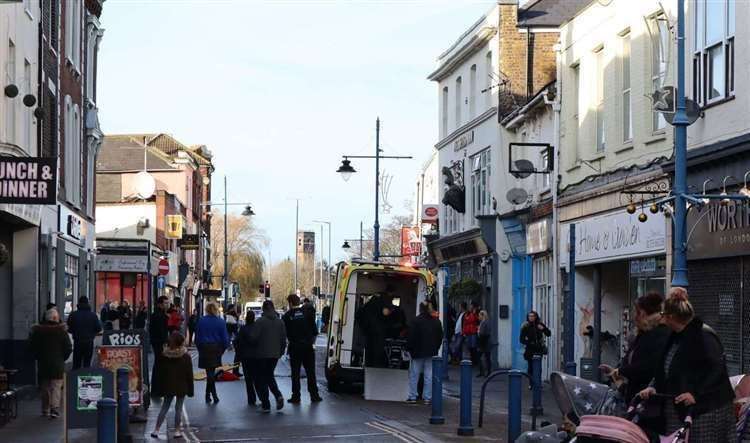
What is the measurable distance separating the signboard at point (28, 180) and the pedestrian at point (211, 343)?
483 cm

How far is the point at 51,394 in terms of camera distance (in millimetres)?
21562

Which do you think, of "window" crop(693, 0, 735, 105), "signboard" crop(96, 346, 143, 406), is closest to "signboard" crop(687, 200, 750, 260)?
"window" crop(693, 0, 735, 105)

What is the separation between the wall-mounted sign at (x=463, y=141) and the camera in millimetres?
42216

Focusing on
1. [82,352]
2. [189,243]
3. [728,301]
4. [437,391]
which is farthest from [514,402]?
[189,243]

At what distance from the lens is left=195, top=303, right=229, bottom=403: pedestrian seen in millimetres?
23781

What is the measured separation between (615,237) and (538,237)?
6.84m

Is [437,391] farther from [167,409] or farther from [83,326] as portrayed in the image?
[83,326]

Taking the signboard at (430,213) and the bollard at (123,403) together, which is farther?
the signboard at (430,213)

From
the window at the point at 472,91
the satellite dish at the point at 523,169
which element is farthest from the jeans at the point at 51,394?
the window at the point at 472,91

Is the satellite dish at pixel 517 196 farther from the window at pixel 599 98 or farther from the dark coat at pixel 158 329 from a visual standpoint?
the dark coat at pixel 158 329

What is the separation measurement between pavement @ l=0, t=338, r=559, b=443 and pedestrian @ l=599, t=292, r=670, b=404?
5.96 m

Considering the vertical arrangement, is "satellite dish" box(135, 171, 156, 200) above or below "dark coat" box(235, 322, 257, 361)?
above

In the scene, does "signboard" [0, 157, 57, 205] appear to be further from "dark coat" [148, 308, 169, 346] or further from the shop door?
the shop door

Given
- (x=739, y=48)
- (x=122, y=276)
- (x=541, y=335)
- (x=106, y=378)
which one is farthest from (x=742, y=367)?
(x=122, y=276)
